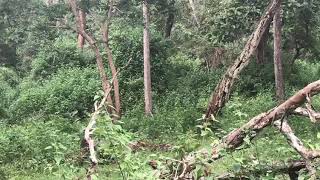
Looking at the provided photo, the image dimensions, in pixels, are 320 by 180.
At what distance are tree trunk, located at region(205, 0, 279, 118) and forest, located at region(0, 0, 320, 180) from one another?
3 centimetres

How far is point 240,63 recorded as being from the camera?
463 inches

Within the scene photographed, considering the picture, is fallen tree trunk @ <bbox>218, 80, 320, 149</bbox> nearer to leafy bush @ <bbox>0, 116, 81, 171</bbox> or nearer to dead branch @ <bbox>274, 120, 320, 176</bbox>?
dead branch @ <bbox>274, 120, 320, 176</bbox>

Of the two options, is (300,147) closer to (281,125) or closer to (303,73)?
(281,125)

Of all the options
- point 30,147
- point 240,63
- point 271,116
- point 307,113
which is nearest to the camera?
point 307,113

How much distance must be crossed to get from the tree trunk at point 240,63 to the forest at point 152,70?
3 cm

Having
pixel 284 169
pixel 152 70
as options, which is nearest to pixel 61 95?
pixel 152 70

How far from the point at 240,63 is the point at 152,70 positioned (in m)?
9.95

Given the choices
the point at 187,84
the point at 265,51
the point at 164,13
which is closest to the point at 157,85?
the point at 187,84

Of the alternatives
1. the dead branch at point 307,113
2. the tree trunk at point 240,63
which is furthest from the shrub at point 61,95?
the dead branch at point 307,113

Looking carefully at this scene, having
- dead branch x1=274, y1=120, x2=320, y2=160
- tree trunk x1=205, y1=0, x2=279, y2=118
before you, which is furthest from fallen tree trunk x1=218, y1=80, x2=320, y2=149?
tree trunk x1=205, y1=0, x2=279, y2=118

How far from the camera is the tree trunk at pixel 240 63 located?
11414 millimetres

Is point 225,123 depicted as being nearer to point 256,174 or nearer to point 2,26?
point 256,174

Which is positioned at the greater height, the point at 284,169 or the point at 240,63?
the point at 240,63

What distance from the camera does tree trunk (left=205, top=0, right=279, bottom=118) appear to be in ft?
37.4
